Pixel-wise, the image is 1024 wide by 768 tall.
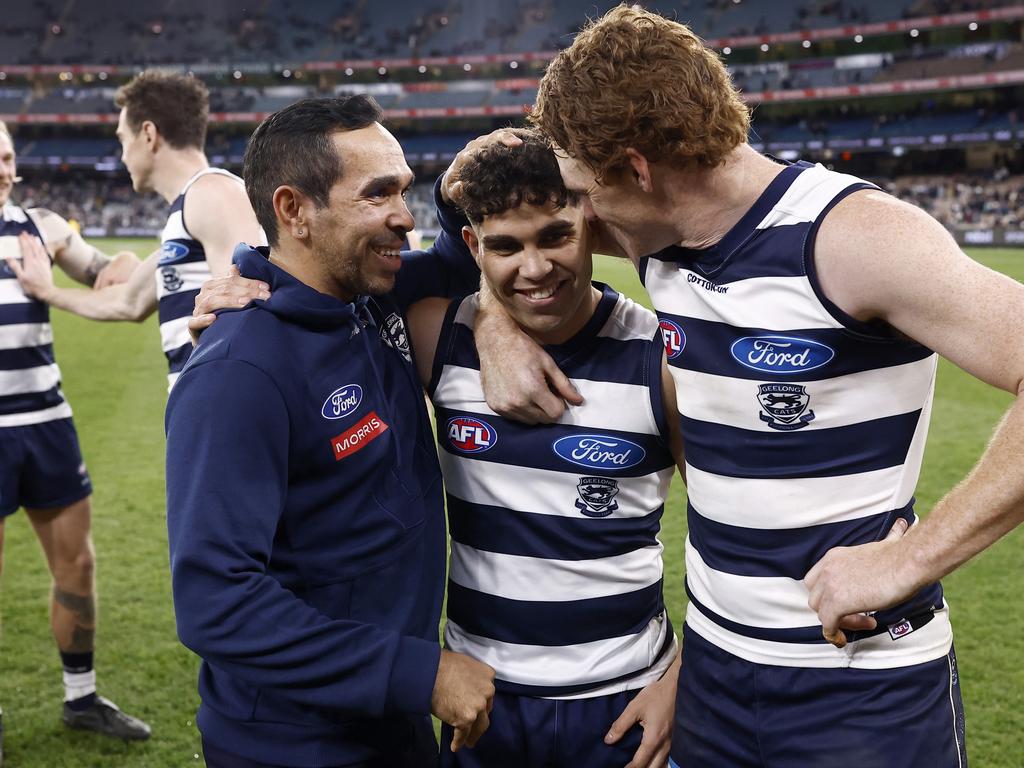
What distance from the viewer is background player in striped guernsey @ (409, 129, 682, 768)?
2.15 m

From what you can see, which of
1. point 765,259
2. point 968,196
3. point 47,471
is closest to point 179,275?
point 47,471

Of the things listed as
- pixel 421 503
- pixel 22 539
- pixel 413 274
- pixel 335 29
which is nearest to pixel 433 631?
pixel 421 503

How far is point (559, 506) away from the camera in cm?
216

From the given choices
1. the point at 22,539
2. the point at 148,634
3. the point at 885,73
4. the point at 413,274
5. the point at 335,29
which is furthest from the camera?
the point at 335,29

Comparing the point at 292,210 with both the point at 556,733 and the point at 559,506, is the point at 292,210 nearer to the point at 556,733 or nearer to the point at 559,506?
the point at 559,506

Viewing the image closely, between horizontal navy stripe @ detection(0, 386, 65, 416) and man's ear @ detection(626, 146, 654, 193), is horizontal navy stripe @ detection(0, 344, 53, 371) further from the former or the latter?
man's ear @ detection(626, 146, 654, 193)

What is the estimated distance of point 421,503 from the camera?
2076mm

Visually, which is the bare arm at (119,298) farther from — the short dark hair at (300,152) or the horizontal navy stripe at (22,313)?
the short dark hair at (300,152)

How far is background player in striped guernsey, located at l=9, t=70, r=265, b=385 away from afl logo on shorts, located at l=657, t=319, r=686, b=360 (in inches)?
95.6

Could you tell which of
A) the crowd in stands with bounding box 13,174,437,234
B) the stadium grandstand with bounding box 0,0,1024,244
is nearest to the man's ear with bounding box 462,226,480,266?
the stadium grandstand with bounding box 0,0,1024,244

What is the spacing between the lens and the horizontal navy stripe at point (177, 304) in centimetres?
395

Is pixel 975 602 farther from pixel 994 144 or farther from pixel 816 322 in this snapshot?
pixel 994 144

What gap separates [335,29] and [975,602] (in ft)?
177

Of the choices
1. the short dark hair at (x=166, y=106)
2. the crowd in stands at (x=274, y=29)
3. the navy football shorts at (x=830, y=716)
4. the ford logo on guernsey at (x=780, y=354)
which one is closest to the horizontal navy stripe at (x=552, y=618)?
the navy football shorts at (x=830, y=716)
